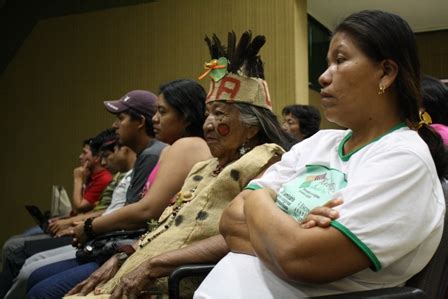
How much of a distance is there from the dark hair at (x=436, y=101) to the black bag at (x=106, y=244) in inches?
48.4

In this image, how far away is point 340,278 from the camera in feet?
3.75

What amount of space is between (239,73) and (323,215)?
1042 millimetres

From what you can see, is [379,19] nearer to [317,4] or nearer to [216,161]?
[216,161]

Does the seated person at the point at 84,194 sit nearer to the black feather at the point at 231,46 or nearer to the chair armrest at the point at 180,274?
the black feather at the point at 231,46

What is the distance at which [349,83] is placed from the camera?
1311mm

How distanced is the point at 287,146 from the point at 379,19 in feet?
2.68

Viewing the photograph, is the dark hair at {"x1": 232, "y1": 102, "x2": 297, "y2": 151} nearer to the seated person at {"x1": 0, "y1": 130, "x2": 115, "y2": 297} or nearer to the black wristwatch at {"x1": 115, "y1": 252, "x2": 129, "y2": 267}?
the black wristwatch at {"x1": 115, "y1": 252, "x2": 129, "y2": 267}

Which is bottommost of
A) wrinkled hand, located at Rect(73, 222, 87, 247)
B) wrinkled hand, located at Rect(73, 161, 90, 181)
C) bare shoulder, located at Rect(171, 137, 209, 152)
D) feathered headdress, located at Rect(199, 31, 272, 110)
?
wrinkled hand, located at Rect(73, 161, 90, 181)

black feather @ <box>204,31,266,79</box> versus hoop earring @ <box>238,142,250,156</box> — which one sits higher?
black feather @ <box>204,31,266,79</box>

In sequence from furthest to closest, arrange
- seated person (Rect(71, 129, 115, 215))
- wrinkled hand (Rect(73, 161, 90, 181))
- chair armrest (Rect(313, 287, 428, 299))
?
wrinkled hand (Rect(73, 161, 90, 181)) → seated person (Rect(71, 129, 115, 215)) → chair armrest (Rect(313, 287, 428, 299))

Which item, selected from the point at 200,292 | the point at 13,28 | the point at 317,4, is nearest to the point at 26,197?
the point at 13,28

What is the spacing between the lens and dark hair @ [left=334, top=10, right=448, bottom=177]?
129cm

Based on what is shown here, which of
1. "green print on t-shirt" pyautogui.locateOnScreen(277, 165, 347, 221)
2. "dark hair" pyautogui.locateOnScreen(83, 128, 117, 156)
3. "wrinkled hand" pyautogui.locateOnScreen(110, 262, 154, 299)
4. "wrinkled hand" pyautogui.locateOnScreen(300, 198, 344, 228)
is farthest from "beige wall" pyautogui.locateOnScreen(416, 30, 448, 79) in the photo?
"wrinkled hand" pyautogui.locateOnScreen(300, 198, 344, 228)

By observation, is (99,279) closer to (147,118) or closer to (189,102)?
(189,102)
